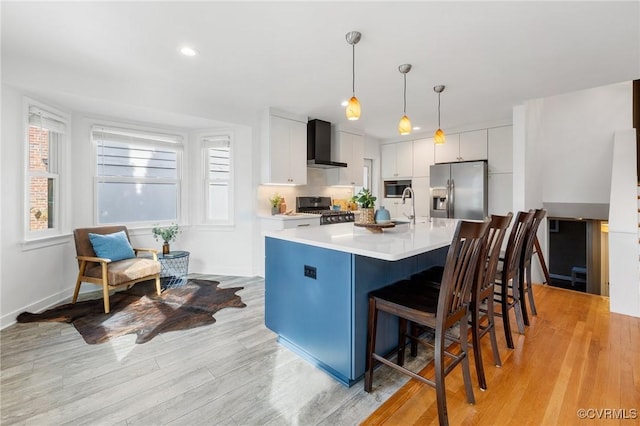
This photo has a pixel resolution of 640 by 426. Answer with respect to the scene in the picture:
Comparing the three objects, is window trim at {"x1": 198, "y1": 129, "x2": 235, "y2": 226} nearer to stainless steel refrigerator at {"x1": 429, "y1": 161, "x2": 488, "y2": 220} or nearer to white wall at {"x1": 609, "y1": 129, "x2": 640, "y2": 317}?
stainless steel refrigerator at {"x1": 429, "y1": 161, "x2": 488, "y2": 220}

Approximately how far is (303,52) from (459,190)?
3713 millimetres

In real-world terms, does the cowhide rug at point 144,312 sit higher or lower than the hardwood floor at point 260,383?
higher

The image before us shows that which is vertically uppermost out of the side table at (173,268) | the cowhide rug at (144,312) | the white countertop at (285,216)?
the white countertop at (285,216)

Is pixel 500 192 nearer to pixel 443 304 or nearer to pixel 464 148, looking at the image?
pixel 464 148

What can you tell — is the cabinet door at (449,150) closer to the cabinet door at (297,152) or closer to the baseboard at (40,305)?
the cabinet door at (297,152)

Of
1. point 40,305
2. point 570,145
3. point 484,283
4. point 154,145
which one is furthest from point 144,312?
point 570,145

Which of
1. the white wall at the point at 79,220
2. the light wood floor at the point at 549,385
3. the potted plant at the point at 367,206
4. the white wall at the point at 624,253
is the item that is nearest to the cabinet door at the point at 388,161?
the white wall at the point at 79,220

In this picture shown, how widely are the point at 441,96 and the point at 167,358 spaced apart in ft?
13.4

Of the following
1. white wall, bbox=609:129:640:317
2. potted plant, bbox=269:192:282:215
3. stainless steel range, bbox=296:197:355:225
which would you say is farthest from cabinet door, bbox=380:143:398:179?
white wall, bbox=609:129:640:317

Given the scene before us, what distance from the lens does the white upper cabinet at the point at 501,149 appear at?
4766mm

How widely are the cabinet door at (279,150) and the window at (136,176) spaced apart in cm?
153

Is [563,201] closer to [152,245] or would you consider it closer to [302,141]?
[302,141]

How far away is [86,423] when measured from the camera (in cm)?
155

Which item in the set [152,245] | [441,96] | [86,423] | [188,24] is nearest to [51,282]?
[152,245]
